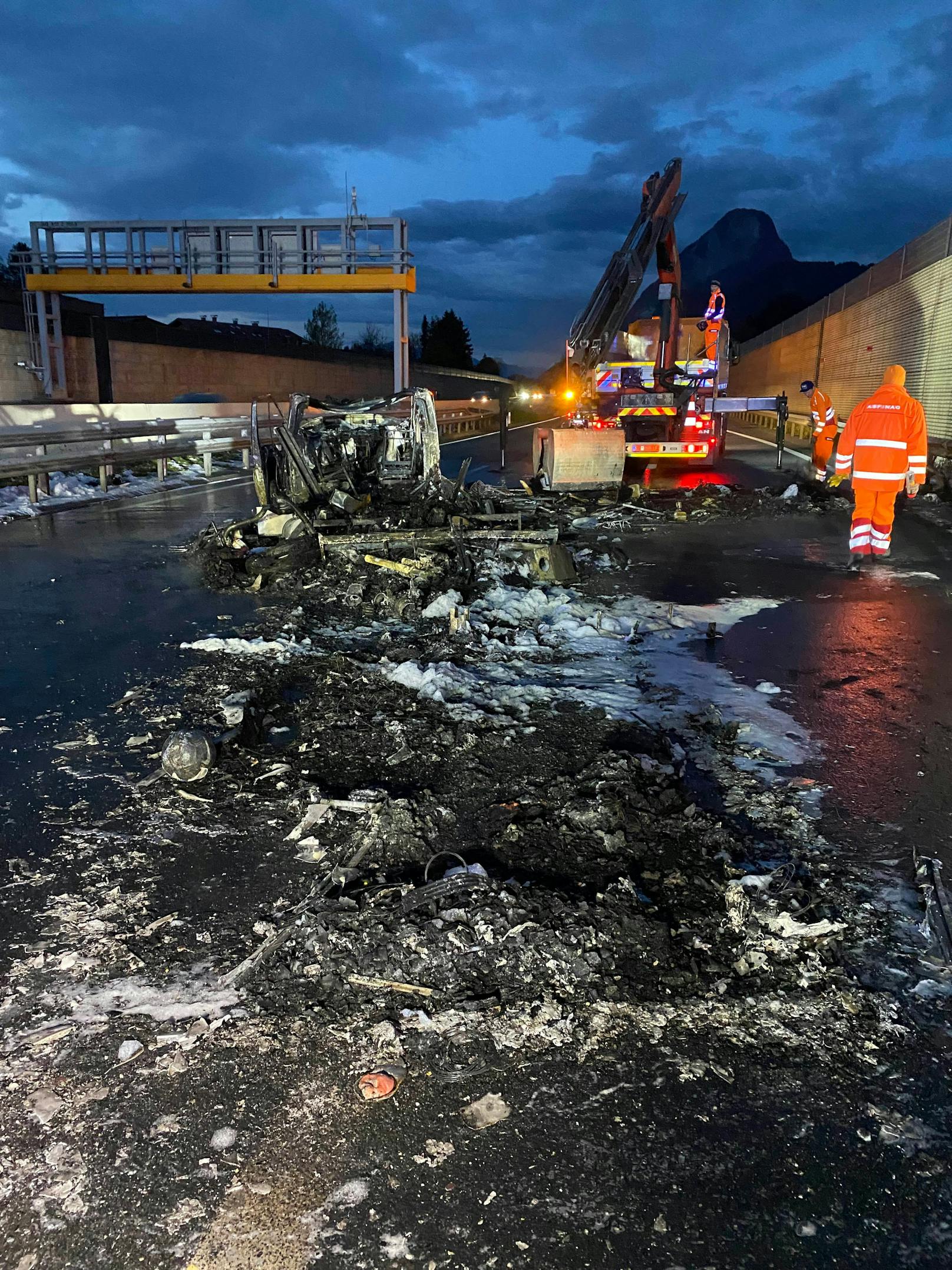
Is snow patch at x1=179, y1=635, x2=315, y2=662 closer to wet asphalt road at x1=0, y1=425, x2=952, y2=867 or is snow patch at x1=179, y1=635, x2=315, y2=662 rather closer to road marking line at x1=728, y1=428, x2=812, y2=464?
wet asphalt road at x1=0, y1=425, x2=952, y2=867

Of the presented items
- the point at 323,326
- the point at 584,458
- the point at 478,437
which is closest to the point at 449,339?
the point at 323,326

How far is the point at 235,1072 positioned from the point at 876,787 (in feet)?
10.5

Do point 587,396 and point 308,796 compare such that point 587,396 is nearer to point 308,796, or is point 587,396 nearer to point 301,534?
point 301,534

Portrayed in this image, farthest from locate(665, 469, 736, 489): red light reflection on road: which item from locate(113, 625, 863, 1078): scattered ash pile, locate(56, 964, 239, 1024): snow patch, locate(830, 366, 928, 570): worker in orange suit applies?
locate(56, 964, 239, 1024): snow patch

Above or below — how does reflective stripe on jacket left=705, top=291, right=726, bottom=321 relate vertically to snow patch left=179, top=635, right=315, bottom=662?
above

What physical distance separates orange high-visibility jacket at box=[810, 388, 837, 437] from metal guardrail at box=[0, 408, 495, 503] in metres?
11.1

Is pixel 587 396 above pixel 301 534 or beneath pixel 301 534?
above

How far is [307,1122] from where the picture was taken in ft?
7.57

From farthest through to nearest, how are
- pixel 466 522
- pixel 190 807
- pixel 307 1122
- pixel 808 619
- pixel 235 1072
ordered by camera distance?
pixel 466 522 → pixel 808 619 → pixel 190 807 → pixel 235 1072 → pixel 307 1122

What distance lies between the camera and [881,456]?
9.09 m

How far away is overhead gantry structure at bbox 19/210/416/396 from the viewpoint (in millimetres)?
27062

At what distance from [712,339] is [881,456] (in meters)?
7.71

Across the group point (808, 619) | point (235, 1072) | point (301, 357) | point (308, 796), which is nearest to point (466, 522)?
point (808, 619)

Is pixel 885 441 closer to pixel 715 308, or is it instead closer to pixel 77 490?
pixel 715 308
